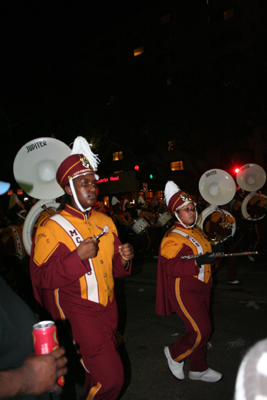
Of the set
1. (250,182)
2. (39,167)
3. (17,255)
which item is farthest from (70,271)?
(250,182)

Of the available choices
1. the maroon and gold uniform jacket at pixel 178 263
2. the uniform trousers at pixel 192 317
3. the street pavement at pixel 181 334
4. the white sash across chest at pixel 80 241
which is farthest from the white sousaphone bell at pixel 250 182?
the white sash across chest at pixel 80 241

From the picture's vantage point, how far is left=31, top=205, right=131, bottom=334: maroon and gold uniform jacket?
89.8 inches

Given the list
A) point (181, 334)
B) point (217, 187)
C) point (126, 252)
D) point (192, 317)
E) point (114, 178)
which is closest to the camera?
point (126, 252)

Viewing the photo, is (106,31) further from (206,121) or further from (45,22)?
(45,22)

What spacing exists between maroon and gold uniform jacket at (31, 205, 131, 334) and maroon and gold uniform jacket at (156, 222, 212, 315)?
3.02 ft

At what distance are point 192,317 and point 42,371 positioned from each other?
2260 mm

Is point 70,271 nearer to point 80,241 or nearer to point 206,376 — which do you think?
point 80,241

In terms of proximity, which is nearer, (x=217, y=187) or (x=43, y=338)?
(x=43, y=338)

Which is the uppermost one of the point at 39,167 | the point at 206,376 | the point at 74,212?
the point at 39,167

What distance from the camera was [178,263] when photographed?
3.26 meters

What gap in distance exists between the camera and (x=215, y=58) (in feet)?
103

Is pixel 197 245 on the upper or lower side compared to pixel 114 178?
upper

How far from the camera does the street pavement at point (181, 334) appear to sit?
11.0ft

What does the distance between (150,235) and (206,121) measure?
394 inches
